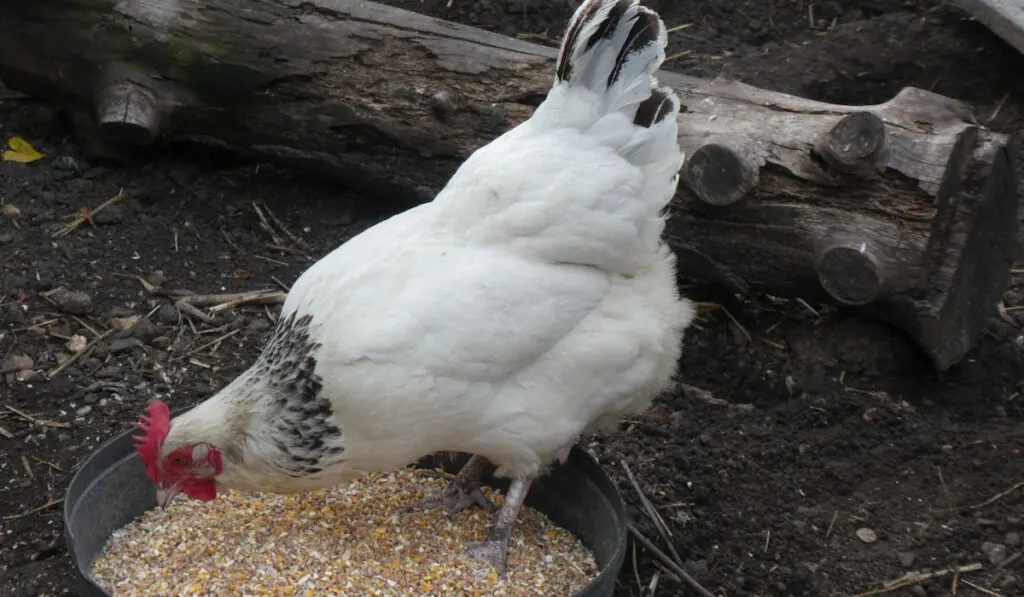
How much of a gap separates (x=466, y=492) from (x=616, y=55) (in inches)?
54.7

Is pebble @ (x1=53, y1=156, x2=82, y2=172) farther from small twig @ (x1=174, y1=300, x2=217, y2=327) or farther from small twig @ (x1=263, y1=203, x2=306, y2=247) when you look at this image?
small twig @ (x1=174, y1=300, x2=217, y2=327)

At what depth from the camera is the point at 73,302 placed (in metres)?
3.86

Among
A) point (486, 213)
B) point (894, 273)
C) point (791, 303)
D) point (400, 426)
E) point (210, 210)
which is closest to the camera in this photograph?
point (400, 426)

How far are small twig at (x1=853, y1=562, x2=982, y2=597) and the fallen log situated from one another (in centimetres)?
88

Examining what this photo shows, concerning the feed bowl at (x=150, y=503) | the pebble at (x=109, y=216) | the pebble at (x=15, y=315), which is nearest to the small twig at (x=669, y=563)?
the feed bowl at (x=150, y=503)

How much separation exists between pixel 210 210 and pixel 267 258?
1.36 feet

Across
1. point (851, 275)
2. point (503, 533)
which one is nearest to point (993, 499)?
point (851, 275)

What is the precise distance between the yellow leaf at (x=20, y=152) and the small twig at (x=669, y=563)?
3.20m

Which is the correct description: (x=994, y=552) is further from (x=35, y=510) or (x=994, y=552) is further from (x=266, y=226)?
(x=266, y=226)

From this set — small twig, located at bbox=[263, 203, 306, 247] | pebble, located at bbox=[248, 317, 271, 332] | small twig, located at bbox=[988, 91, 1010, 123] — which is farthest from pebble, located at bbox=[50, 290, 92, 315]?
small twig, located at bbox=[988, 91, 1010, 123]

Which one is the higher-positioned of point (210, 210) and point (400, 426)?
point (400, 426)

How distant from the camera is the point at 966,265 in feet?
11.5

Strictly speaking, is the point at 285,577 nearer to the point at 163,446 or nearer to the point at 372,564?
the point at 372,564

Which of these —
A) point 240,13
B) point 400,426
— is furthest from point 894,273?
point 240,13
